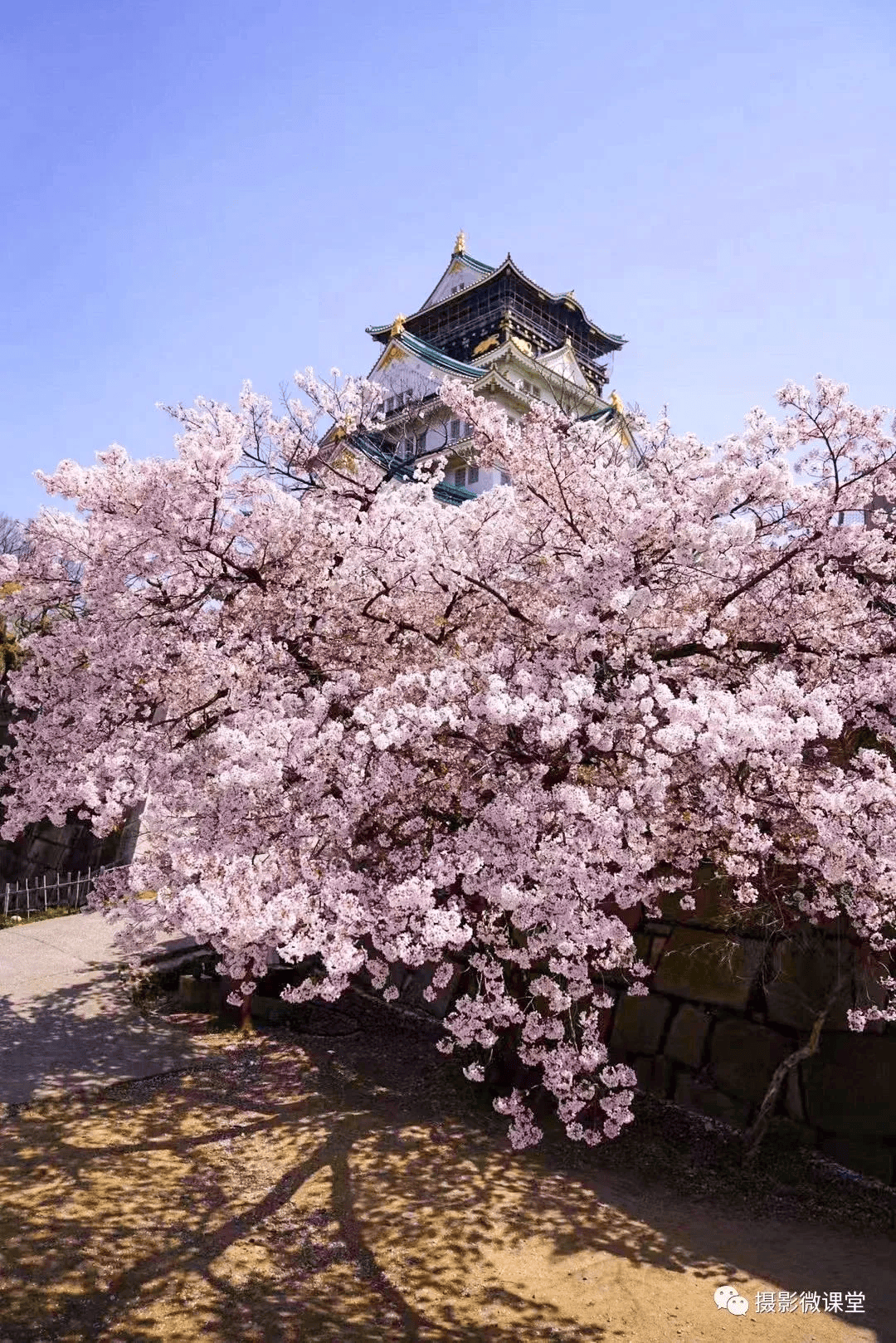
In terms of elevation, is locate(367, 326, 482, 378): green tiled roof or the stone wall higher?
locate(367, 326, 482, 378): green tiled roof

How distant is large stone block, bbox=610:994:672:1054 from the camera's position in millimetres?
7586

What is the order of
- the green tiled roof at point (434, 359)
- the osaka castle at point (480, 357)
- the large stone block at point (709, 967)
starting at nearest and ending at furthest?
the large stone block at point (709, 967)
the osaka castle at point (480, 357)
the green tiled roof at point (434, 359)

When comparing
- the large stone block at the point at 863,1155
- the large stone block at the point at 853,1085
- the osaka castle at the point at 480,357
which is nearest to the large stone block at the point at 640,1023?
the large stone block at the point at 853,1085

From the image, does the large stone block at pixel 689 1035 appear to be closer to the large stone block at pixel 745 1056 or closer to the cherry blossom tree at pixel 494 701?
the large stone block at pixel 745 1056

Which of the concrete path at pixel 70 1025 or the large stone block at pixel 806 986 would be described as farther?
the concrete path at pixel 70 1025

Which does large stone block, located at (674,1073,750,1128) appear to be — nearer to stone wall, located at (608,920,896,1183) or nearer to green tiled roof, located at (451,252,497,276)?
stone wall, located at (608,920,896,1183)

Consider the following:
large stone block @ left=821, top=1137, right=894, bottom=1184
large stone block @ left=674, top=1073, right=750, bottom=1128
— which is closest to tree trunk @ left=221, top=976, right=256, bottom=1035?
large stone block @ left=674, top=1073, right=750, bottom=1128

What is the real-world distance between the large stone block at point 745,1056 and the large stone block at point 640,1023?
53 centimetres

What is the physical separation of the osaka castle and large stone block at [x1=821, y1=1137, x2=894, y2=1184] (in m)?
19.4

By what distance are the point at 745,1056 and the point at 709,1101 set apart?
57 centimetres

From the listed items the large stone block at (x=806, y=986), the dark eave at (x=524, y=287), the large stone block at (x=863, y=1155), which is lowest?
the large stone block at (x=863, y=1155)

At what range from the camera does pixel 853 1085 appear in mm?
6395

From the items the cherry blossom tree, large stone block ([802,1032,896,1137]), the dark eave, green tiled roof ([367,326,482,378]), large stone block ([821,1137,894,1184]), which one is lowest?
large stone block ([821,1137,894,1184])

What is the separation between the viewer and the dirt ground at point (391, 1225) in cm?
427
